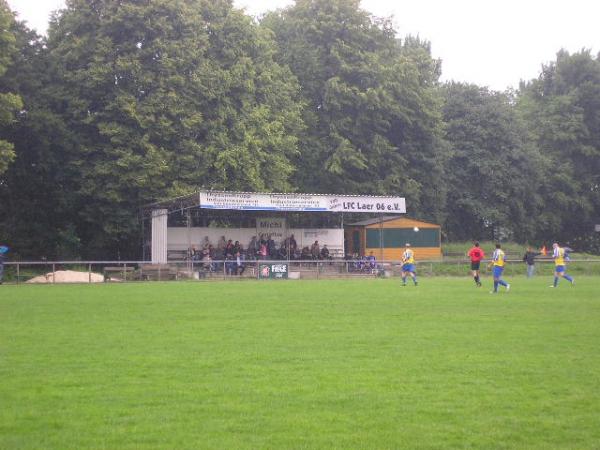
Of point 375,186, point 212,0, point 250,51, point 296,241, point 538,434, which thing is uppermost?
point 212,0

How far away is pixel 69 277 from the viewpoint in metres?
35.1

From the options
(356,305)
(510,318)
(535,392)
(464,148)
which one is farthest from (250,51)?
(535,392)

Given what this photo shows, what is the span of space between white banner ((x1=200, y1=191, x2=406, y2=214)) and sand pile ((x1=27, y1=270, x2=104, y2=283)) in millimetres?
5908

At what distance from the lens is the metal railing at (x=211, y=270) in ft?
115

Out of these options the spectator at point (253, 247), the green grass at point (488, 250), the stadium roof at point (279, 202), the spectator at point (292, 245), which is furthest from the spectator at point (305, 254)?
the green grass at point (488, 250)

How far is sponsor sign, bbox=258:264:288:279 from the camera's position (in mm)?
38312

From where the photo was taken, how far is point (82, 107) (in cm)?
4300

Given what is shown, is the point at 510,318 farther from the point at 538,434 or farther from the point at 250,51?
the point at 250,51

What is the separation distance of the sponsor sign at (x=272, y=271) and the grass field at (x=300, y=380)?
20482 millimetres

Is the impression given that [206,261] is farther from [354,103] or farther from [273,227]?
[354,103]

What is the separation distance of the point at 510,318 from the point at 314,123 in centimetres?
3729

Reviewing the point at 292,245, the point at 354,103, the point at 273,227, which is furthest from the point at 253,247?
the point at 354,103

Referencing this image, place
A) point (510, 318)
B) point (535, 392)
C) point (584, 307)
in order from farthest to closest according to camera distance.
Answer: point (584, 307)
point (510, 318)
point (535, 392)

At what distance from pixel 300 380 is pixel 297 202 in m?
30.6
